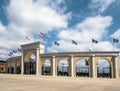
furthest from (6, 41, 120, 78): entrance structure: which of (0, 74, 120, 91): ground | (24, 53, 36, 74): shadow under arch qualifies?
(0, 74, 120, 91): ground

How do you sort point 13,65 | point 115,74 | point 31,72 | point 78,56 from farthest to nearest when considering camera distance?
point 13,65, point 31,72, point 78,56, point 115,74

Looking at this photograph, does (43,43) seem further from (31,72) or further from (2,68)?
(2,68)

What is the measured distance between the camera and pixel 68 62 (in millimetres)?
50031

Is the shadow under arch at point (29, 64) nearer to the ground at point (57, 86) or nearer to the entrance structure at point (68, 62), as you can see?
the entrance structure at point (68, 62)

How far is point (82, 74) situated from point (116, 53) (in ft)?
34.4

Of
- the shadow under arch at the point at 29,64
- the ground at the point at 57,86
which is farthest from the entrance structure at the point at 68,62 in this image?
the ground at the point at 57,86

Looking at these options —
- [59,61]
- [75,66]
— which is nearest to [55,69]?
[59,61]

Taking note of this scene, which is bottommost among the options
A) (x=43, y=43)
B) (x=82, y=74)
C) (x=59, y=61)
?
(x=82, y=74)

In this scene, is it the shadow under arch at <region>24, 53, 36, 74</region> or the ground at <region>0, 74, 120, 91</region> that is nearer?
the ground at <region>0, 74, 120, 91</region>

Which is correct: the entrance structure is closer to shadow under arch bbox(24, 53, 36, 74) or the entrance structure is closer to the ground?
shadow under arch bbox(24, 53, 36, 74)

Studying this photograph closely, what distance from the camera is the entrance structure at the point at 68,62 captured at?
4672 cm

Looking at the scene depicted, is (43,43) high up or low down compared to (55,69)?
up

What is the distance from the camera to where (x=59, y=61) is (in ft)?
170

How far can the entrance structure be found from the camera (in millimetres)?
46719
